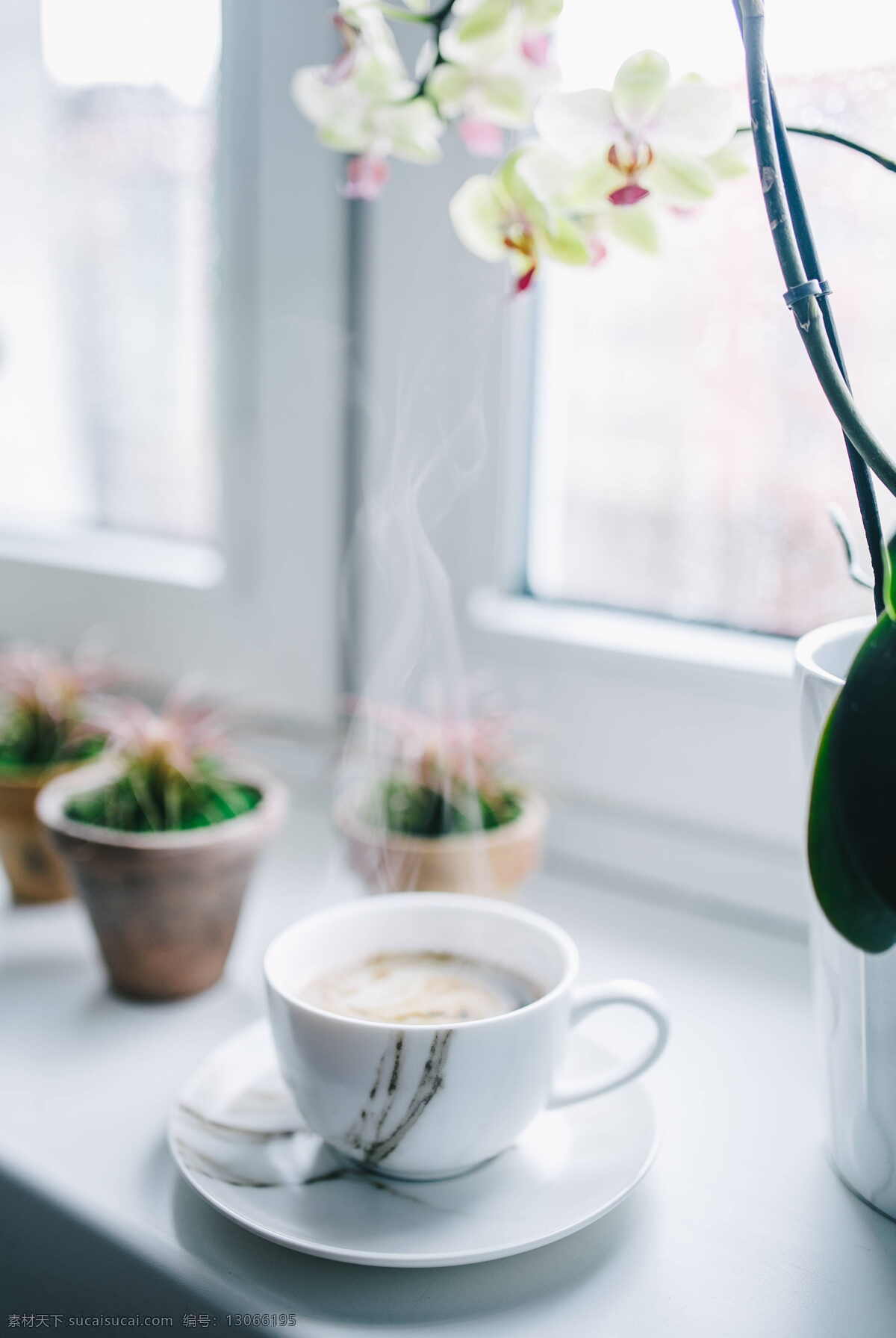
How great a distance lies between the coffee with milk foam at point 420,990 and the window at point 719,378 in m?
0.31

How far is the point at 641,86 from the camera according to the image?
1.28 feet

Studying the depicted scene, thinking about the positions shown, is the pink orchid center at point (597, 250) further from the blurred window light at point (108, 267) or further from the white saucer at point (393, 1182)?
the blurred window light at point (108, 267)

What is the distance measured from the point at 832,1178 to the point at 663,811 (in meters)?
0.29

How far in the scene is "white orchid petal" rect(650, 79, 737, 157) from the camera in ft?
1.27

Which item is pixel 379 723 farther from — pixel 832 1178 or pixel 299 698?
pixel 832 1178

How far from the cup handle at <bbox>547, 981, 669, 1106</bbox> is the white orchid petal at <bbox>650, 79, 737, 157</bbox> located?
11.7 inches

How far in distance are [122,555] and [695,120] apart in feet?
2.24

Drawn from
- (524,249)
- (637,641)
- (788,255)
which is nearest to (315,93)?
(524,249)

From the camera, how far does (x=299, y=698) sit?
87 centimetres

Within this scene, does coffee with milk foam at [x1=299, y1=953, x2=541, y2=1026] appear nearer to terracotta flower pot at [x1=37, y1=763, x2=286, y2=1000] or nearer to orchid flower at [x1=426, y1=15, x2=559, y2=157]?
terracotta flower pot at [x1=37, y1=763, x2=286, y2=1000]

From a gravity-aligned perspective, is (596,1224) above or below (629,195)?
below

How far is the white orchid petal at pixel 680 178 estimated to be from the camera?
1.34ft

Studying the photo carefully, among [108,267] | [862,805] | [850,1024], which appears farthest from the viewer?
[108,267]

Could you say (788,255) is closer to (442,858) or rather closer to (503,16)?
(503,16)
